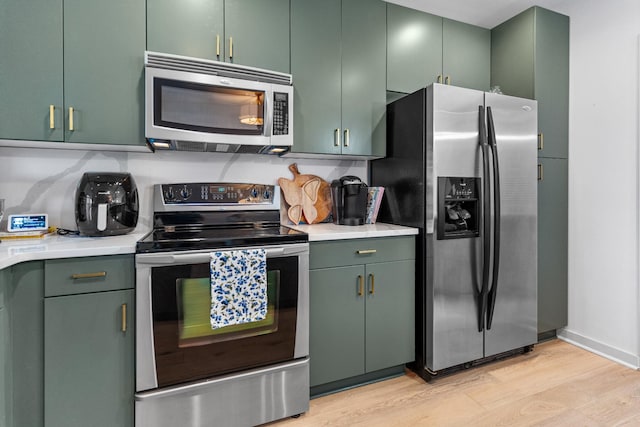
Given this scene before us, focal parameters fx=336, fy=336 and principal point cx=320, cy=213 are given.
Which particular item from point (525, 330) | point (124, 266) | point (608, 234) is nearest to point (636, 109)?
point (608, 234)

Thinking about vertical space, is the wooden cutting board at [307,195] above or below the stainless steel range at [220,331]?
above

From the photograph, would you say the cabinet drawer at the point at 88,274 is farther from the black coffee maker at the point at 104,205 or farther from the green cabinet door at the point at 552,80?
the green cabinet door at the point at 552,80

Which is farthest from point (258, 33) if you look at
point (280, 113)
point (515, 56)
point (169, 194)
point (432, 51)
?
point (515, 56)

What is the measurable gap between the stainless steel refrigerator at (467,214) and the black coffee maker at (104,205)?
63.3 inches

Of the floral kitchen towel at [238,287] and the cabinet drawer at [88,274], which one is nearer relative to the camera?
the cabinet drawer at [88,274]

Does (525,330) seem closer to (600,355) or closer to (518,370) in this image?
(518,370)

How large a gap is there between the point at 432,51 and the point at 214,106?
1.67 meters

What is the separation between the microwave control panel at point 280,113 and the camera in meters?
1.89

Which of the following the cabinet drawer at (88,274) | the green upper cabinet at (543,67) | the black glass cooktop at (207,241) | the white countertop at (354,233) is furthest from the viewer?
the green upper cabinet at (543,67)

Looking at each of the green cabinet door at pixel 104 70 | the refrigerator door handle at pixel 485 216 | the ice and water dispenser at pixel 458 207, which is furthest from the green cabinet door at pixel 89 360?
the refrigerator door handle at pixel 485 216

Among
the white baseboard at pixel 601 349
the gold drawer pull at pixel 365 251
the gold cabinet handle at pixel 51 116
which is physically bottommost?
the white baseboard at pixel 601 349

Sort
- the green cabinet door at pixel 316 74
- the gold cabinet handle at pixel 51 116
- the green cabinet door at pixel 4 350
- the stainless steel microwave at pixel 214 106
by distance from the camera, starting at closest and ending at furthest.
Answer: the green cabinet door at pixel 4 350 → the gold cabinet handle at pixel 51 116 → the stainless steel microwave at pixel 214 106 → the green cabinet door at pixel 316 74

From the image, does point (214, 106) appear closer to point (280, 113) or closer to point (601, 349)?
point (280, 113)

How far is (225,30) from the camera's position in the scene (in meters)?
1.86
